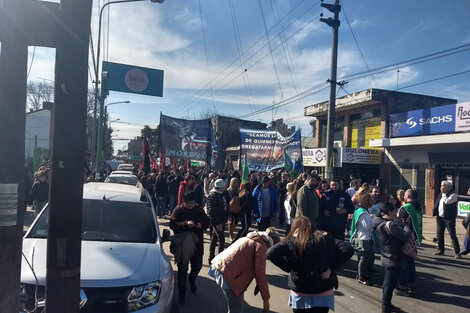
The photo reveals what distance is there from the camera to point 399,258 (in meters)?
5.75

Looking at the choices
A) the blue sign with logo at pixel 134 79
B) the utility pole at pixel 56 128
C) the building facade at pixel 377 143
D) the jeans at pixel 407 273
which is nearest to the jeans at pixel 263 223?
the jeans at pixel 407 273

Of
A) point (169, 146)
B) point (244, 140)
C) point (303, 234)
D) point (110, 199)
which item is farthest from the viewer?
point (169, 146)

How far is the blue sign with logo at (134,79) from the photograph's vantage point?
21.4m

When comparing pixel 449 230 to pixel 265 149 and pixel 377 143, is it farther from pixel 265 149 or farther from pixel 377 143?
pixel 377 143

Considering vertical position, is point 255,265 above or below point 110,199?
below

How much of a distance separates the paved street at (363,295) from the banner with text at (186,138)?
8.41 metres

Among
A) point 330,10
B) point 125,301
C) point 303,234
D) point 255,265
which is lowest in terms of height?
point 125,301

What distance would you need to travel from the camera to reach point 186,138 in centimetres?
1648

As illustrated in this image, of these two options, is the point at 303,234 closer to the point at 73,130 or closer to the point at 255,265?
the point at 255,265

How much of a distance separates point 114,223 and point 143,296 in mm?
1556

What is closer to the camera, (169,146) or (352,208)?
(352,208)

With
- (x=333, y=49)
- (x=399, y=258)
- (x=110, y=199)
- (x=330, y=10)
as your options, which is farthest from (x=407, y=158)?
(x=110, y=199)

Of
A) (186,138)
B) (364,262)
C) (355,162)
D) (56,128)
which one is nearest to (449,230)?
(364,262)

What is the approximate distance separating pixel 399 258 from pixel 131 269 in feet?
13.2
